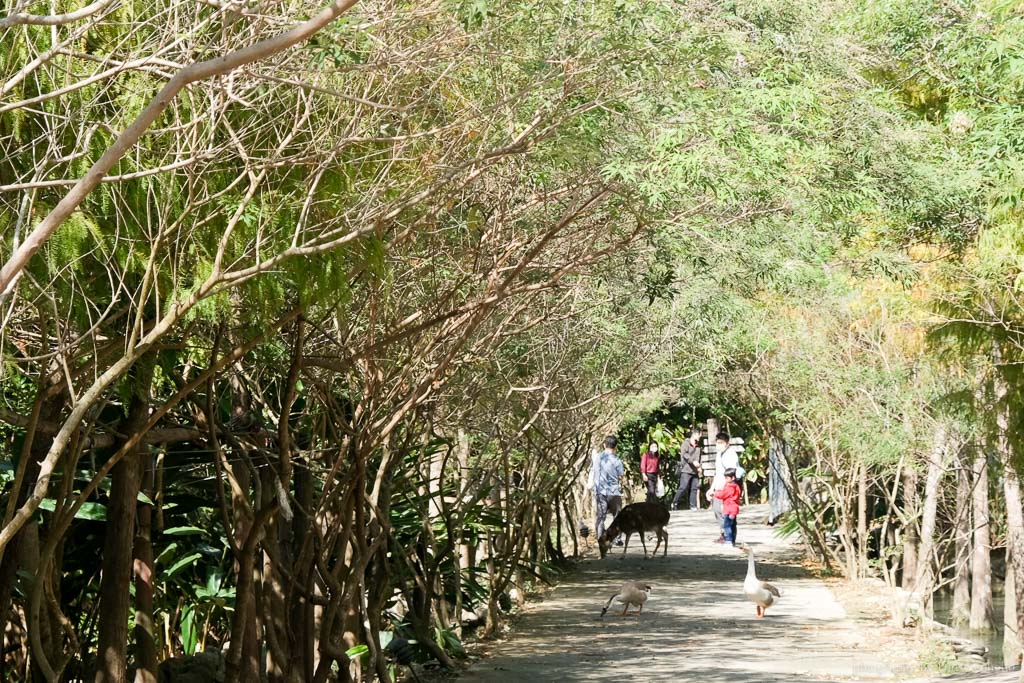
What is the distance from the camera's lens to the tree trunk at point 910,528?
59.9 feet

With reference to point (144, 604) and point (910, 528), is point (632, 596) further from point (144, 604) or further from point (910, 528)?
point (144, 604)

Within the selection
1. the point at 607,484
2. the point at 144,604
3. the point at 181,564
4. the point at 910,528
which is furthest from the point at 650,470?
the point at 144,604

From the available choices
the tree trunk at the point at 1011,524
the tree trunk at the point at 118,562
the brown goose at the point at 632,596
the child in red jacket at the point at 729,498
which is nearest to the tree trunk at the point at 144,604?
the tree trunk at the point at 118,562

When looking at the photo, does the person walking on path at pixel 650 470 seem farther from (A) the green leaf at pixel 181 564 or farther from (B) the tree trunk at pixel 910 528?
(A) the green leaf at pixel 181 564

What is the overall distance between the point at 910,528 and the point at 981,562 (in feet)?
4.31

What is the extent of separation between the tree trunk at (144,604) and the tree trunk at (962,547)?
1020 cm

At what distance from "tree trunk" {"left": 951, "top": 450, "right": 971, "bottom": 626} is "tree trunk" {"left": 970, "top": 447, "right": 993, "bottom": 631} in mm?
128

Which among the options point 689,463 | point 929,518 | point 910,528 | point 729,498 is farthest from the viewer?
point 689,463

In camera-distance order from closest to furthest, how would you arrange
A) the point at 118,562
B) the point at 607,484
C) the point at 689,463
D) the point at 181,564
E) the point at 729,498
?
the point at 118,562, the point at 181,564, the point at 729,498, the point at 607,484, the point at 689,463

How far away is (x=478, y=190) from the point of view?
26.2ft

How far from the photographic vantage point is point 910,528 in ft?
64.8

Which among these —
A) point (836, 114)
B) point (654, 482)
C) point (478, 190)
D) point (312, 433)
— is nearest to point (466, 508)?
point (312, 433)

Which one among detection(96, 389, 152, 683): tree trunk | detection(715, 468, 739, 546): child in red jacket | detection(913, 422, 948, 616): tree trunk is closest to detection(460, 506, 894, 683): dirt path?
detection(913, 422, 948, 616): tree trunk

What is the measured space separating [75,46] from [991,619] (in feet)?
54.4
